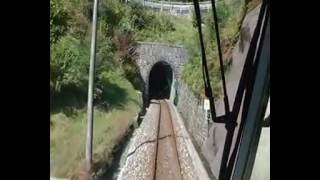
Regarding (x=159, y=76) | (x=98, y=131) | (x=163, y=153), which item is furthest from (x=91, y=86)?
(x=159, y=76)

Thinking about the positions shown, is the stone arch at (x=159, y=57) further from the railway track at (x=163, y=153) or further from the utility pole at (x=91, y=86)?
the utility pole at (x=91, y=86)

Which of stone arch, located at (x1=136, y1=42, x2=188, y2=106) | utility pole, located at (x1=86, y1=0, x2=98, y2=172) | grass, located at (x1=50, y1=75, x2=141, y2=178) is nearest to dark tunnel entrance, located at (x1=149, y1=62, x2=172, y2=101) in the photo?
stone arch, located at (x1=136, y1=42, x2=188, y2=106)

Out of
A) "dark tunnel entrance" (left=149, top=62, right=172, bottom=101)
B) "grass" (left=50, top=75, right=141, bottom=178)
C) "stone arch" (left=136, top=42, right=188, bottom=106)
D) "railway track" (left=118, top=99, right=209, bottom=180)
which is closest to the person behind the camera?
"grass" (left=50, top=75, right=141, bottom=178)

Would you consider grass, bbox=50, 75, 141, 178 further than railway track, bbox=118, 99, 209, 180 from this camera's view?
No

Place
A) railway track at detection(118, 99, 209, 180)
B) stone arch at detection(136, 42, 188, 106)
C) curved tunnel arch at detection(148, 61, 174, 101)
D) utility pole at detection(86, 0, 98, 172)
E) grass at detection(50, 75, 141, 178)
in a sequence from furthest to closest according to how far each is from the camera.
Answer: curved tunnel arch at detection(148, 61, 174, 101) < stone arch at detection(136, 42, 188, 106) < railway track at detection(118, 99, 209, 180) < utility pole at detection(86, 0, 98, 172) < grass at detection(50, 75, 141, 178)

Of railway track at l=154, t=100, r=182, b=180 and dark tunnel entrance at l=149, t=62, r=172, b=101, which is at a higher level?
dark tunnel entrance at l=149, t=62, r=172, b=101

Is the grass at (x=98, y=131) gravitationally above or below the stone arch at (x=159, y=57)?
below

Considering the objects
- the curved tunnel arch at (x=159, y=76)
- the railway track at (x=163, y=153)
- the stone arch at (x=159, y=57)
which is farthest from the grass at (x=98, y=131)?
the curved tunnel arch at (x=159, y=76)

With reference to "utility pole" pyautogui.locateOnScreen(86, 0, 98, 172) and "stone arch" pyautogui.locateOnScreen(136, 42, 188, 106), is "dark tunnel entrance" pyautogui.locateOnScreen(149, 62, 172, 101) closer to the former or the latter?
"stone arch" pyautogui.locateOnScreen(136, 42, 188, 106)
